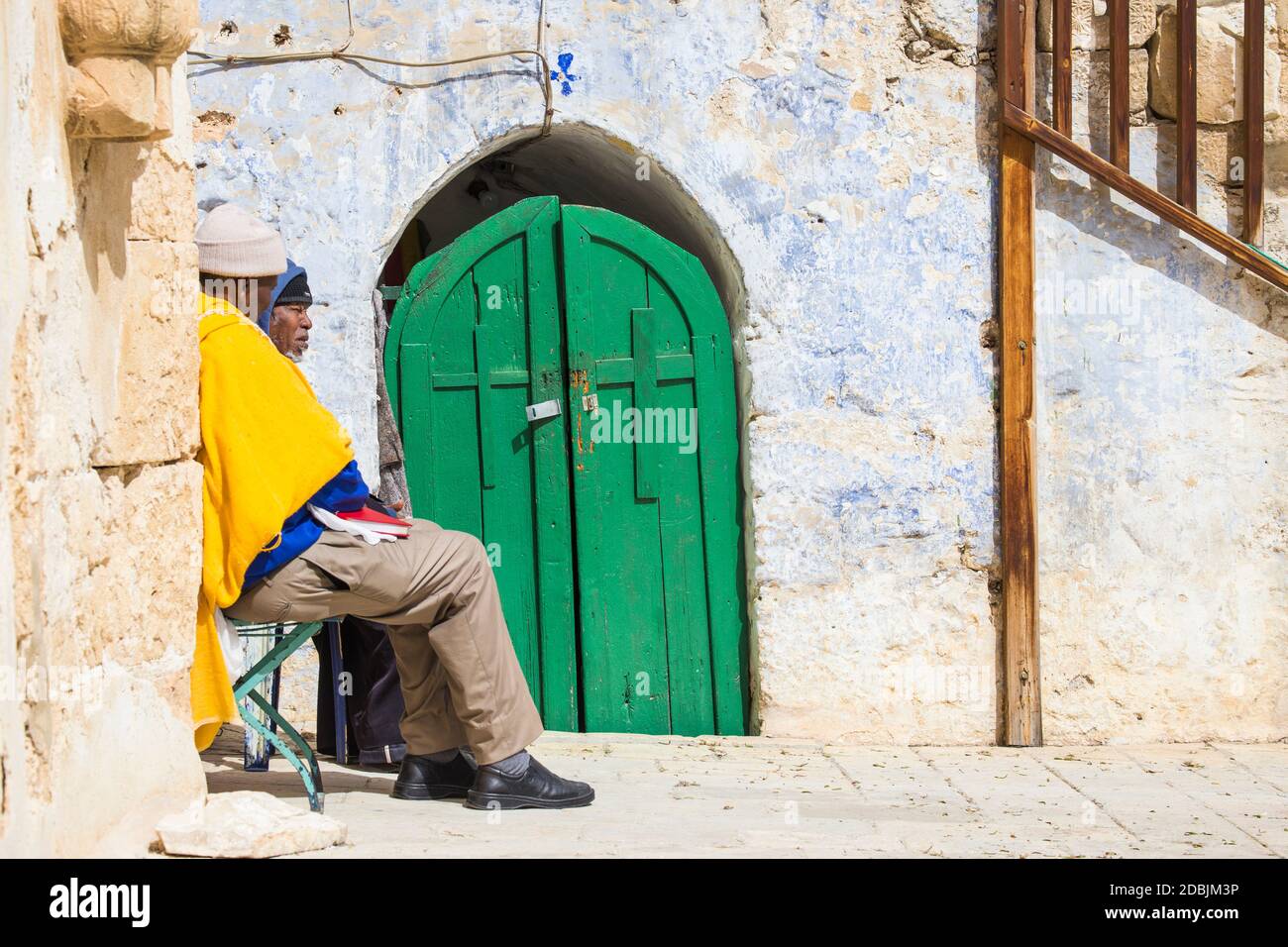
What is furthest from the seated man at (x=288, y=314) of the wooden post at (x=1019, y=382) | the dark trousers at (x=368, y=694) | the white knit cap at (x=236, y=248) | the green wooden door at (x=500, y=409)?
the wooden post at (x=1019, y=382)

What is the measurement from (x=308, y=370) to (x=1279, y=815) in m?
3.58

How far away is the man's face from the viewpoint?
13.3 ft

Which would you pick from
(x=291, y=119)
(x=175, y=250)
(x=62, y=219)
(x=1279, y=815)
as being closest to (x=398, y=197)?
(x=291, y=119)

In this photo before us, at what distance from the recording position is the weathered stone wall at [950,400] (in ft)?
17.4

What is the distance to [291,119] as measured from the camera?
5.12 meters

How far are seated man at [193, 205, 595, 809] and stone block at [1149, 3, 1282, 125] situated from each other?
Result: 10.9ft

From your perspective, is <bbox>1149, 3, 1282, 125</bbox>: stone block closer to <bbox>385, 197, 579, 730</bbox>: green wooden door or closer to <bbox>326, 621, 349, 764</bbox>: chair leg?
<bbox>385, 197, 579, 730</bbox>: green wooden door

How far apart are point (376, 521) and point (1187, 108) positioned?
3436mm

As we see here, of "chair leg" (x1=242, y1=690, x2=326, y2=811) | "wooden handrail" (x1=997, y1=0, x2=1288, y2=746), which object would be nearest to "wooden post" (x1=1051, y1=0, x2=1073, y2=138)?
"wooden handrail" (x1=997, y1=0, x2=1288, y2=746)

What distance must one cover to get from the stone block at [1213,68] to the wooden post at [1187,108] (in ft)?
0.30

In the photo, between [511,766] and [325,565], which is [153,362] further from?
[511,766]

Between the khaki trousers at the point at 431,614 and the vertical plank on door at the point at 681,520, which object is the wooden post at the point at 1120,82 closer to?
the vertical plank on door at the point at 681,520

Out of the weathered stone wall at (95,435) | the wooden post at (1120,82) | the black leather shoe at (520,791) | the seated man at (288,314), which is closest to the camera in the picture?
the weathered stone wall at (95,435)

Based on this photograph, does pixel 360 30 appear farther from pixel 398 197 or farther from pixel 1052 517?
pixel 1052 517
